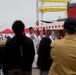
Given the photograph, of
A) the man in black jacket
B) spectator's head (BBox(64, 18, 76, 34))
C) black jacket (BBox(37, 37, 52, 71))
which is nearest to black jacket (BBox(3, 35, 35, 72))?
the man in black jacket

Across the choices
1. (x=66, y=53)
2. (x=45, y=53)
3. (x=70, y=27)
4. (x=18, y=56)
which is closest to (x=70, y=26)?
(x=70, y=27)

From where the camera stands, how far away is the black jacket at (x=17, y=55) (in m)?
6.91

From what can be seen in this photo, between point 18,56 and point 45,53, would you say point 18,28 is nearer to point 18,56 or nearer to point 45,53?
point 18,56

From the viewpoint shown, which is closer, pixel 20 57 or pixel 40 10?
pixel 20 57

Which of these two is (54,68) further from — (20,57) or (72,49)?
(20,57)

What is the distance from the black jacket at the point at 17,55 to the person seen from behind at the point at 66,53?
1.85 metres

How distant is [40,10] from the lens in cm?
6206

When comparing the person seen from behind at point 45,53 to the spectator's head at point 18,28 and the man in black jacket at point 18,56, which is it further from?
the spectator's head at point 18,28

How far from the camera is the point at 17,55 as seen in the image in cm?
695

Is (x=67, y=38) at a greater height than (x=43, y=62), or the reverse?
(x=67, y=38)

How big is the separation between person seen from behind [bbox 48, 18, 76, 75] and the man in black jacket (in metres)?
1.84

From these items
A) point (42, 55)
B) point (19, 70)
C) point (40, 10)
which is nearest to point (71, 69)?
point (19, 70)

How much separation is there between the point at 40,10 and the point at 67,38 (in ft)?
188

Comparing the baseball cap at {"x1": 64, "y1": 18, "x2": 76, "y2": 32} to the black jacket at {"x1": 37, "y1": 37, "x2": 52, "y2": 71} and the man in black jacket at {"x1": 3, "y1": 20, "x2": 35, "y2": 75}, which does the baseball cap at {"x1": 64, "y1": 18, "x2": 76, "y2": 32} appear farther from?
the black jacket at {"x1": 37, "y1": 37, "x2": 52, "y2": 71}
